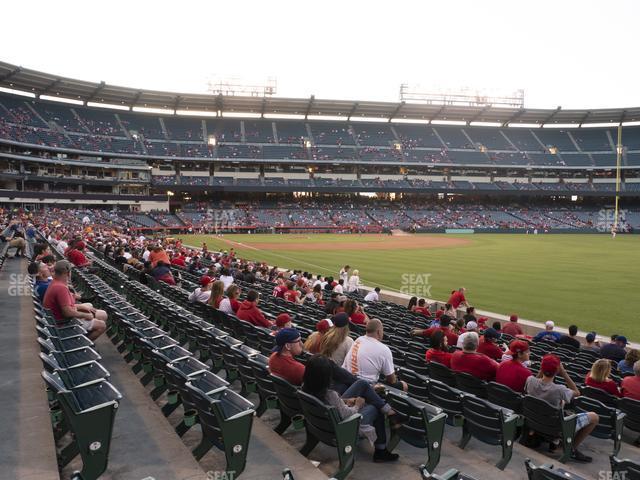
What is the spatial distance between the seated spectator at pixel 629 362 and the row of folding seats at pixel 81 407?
322 inches

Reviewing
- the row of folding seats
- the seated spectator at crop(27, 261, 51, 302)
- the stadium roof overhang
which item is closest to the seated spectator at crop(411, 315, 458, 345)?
the row of folding seats

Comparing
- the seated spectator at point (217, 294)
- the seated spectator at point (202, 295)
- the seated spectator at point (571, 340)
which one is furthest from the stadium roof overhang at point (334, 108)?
the seated spectator at point (571, 340)

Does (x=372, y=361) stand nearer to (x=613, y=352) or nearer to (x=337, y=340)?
(x=337, y=340)

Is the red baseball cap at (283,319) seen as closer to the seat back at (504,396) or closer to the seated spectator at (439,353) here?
the seated spectator at (439,353)

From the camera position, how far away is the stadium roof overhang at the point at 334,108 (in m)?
80.6

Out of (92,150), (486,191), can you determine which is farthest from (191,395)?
(486,191)

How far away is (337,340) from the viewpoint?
6.36m

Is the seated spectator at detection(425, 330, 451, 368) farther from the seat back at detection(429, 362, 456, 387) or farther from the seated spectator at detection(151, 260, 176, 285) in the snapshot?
the seated spectator at detection(151, 260, 176, 285)

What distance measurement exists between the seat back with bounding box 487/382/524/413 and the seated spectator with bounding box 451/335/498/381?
369 mm

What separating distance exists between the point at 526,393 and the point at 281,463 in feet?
11.5

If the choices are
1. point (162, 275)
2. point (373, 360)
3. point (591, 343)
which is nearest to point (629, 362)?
point (591, 343)

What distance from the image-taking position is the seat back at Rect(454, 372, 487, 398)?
22.4 feet

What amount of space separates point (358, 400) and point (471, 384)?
256 cm

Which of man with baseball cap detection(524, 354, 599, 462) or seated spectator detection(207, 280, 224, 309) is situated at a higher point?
seated spectator detection(207, 280, 224, 309)
